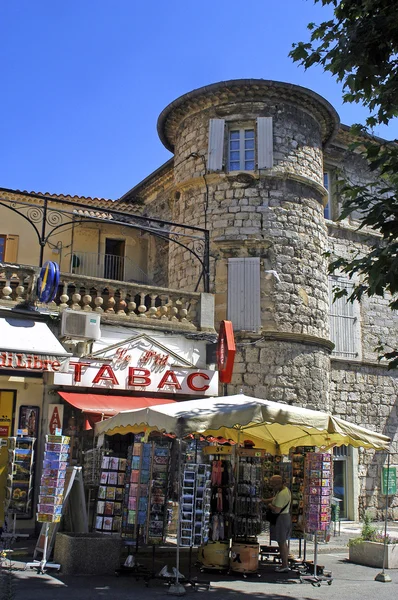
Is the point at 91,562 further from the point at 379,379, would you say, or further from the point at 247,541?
the point at 379,379

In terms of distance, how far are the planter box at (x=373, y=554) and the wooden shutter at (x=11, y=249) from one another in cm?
1302

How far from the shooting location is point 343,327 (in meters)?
18.3

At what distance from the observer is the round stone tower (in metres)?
16.0

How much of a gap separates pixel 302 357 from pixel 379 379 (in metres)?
3.74

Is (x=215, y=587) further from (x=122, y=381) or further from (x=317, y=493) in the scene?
(x=122, y=381)

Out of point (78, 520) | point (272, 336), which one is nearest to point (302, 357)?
point (272, 336)

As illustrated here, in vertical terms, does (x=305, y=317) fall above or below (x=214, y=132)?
below

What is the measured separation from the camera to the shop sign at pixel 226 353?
13.0 meters

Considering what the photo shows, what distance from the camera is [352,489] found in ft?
57.0

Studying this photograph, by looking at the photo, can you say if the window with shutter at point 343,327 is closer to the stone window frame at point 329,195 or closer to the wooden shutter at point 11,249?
the stone window frame at point 329,195

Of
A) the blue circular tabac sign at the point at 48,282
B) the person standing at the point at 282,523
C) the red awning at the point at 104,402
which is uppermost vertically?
the blue circular tabac sign at the point at 48,282

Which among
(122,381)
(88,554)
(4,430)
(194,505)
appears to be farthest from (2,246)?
(194,505)

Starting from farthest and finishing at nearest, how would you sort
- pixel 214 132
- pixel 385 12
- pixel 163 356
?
pixel 214 132
pixel 163 356
pixel 385 12

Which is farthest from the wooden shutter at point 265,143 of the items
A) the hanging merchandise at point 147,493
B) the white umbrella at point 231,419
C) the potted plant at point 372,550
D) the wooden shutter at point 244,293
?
the hanging merchandise at point 147,493
